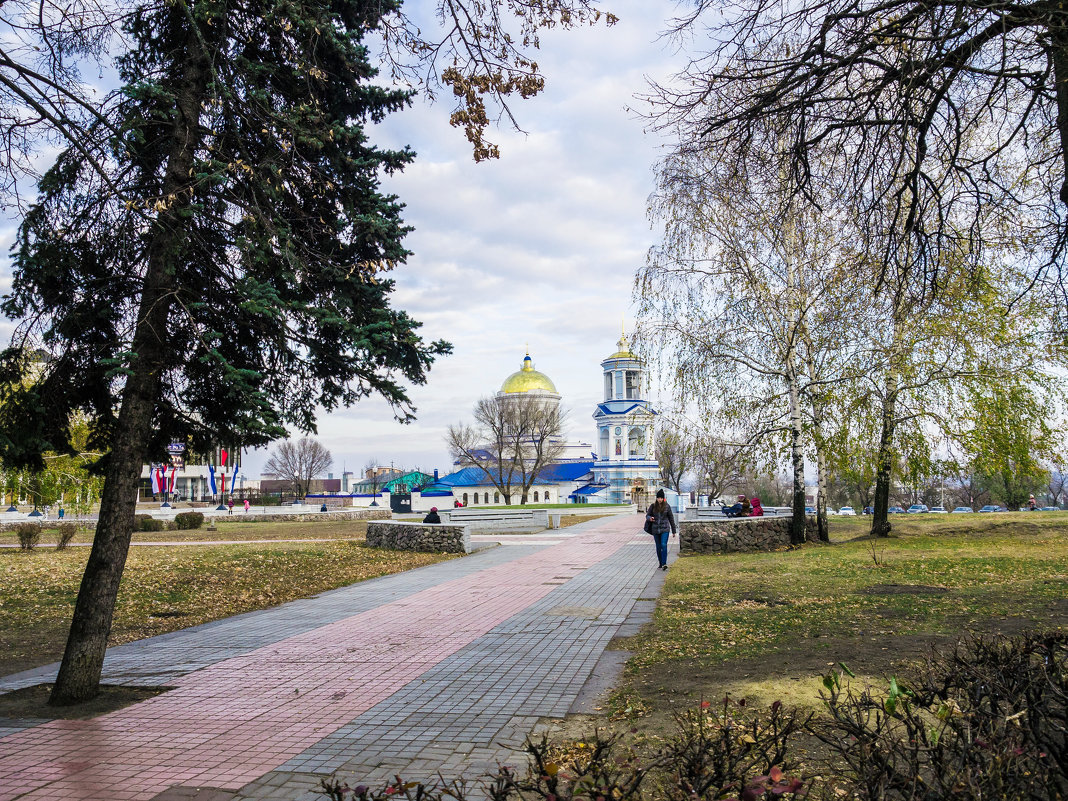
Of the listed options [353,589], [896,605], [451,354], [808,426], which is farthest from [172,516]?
[896,605]

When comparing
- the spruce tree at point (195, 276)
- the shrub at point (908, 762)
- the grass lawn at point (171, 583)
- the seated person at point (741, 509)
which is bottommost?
the grass lawn at point (171, 583)

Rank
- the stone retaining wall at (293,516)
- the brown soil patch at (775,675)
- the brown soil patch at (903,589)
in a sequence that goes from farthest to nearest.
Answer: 1. the stone retaining wall at (293,516)
2. the brown soil patch at (903,589)
3. the brown soil patch at (775,675)

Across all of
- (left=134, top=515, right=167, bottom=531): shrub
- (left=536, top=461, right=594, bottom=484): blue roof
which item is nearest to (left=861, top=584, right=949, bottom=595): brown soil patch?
(left=134, top=515, right=167, bottom=531): shrub

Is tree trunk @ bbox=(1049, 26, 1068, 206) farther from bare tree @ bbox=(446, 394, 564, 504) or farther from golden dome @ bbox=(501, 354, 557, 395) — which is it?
golden dome @ bbox=(501, 354, 557, 395)

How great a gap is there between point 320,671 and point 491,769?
3485 mm

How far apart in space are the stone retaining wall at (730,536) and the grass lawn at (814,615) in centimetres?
205

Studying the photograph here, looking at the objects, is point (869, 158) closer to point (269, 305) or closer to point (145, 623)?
point (269, 305)

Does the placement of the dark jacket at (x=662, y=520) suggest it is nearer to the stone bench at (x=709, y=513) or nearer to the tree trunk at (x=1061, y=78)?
the stone bench at (x=709, y=513)

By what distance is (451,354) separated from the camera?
9.55 metres

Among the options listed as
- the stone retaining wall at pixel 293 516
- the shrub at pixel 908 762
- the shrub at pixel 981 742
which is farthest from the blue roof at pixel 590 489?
the shrub at pixel 908 762

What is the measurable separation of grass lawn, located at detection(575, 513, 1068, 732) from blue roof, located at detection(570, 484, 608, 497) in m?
68.5

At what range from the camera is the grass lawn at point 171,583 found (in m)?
10.1

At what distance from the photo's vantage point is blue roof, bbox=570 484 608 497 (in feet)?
281

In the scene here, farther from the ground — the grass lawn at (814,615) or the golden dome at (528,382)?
the golden dome at (528,382)
